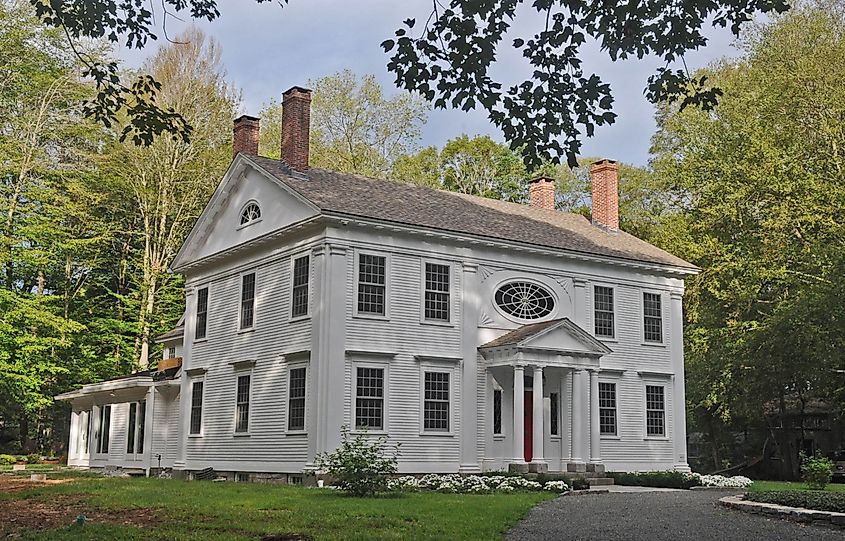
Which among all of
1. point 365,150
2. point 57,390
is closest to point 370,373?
point 57,390

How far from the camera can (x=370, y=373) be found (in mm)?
24781

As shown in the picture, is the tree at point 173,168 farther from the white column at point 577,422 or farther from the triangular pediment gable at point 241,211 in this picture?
the white column at point 577,422

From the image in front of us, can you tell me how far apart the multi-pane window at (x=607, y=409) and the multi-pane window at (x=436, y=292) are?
611 cm

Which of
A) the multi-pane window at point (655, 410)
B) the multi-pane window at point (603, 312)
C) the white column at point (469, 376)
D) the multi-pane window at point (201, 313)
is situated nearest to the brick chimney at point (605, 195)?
the multi-pane window at point (603, 312)

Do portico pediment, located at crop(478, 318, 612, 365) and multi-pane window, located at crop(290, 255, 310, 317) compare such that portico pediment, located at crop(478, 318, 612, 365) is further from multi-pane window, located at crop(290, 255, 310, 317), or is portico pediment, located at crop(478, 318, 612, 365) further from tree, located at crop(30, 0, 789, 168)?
tree, located at crop(30, 0, 789, 168)

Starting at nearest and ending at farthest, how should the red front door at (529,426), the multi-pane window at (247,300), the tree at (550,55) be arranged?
the tree at (550,55), the red front door at (529,426), the multi-pane window at (247,300)

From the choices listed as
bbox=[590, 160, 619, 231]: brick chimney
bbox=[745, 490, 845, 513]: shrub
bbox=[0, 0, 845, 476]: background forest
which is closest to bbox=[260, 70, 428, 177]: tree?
bbox=[0, 0, 845, 476]: background forest

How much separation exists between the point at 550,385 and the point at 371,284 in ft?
21.3

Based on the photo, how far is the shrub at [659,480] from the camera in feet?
87.2

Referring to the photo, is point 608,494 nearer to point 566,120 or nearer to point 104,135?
point 566,120

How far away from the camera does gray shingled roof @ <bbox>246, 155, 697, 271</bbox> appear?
2559 centimetres

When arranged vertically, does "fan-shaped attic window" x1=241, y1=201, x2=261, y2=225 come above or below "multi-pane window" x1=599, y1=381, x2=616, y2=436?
above

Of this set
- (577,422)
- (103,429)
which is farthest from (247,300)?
(103,429)

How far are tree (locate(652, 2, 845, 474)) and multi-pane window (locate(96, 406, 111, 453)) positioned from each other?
22504mm
